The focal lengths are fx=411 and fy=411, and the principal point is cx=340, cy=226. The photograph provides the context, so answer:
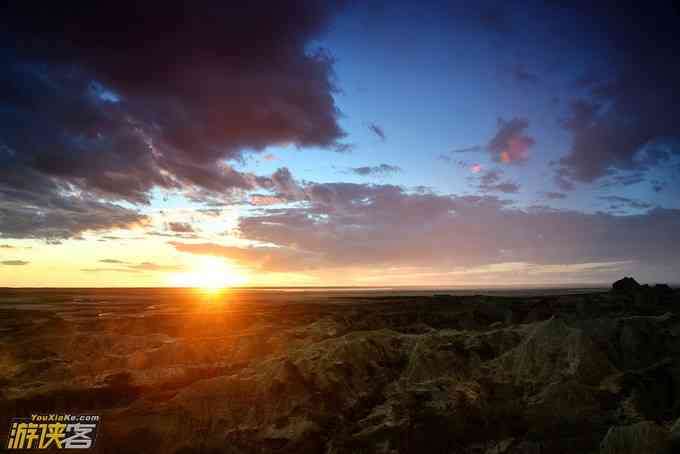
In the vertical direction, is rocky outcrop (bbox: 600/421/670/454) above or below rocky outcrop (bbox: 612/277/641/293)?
below

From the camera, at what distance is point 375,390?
29.6 metres

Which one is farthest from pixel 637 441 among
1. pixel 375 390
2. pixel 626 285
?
pixel 626 285

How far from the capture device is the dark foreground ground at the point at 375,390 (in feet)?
71.7

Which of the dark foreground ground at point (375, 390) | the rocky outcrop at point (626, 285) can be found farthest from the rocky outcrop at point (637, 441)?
the rocky outcrop at point (626, 285)

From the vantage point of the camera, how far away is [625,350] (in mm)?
34688

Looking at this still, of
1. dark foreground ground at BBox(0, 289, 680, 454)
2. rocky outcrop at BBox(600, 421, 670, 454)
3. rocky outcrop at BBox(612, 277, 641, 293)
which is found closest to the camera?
rocky outcrop at BBox(600, 421, 670, 454)

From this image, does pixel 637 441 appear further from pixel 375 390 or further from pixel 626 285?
pixel 626 285

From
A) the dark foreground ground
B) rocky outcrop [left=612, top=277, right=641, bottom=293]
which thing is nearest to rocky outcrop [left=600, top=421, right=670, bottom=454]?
the dark foreground ground

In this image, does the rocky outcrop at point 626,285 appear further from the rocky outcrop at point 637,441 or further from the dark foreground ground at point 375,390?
the rocky outcrop at point 637,441

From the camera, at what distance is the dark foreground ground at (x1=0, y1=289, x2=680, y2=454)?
21859 millimetres

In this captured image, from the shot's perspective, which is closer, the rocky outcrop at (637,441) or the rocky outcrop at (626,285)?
the rocky outcrop at (637,441)

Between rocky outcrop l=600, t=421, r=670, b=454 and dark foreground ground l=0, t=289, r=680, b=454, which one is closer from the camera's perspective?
rocky outcrop l=600, t=421, r=670, b=454

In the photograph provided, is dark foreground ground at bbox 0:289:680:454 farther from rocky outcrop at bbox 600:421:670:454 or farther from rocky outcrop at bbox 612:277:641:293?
rocky outcrop at bbox 612:277:641:293

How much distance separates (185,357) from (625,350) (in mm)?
39868
